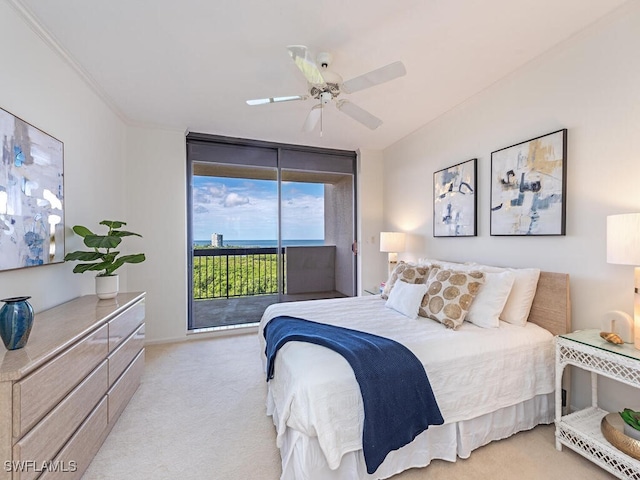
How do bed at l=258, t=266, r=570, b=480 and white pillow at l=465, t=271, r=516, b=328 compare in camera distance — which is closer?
bed at l=258, t=266, r=570, b=480

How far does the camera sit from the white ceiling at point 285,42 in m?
1.72

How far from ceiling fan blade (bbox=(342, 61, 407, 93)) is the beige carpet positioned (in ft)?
7.86

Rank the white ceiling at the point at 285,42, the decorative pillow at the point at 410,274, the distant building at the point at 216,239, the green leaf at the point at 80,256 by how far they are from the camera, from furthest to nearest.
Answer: the distant building at the point at 216,239
the decorative pillow at the point at 410,274
the green leaf at the point at 80,256
the white ceiling at the point at 285,42

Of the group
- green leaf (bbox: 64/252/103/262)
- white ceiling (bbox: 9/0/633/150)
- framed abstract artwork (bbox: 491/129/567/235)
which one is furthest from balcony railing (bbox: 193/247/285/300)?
framed abstract artwork (bbox: 491/129/567/235)

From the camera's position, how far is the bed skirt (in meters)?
1.39

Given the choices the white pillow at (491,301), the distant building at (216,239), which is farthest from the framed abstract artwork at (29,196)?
the white pillow at (491,301)

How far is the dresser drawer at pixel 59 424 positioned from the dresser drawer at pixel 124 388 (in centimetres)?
19

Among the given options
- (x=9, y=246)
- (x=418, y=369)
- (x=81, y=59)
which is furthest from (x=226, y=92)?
(x=418, y=369)

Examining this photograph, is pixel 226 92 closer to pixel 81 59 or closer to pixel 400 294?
pixel 81 59

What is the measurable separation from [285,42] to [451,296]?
224cm

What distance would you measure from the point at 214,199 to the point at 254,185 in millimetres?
610

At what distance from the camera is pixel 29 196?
1770mm

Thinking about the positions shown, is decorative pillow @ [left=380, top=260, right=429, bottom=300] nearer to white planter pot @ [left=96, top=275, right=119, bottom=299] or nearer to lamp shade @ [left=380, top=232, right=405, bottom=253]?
lamp shade @ [left=380, top=232, right=405, bottom=253]

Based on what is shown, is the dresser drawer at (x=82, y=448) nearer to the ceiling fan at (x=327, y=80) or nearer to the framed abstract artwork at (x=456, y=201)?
the ceiling fan at (x=327, y=80)
